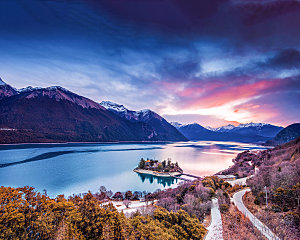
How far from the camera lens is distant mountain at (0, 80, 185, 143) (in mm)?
111425

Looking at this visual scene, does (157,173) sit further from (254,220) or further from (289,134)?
(289,134)

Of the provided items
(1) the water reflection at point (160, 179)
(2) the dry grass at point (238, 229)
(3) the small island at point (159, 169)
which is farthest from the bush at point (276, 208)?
(3) the small island at point (159, 169)

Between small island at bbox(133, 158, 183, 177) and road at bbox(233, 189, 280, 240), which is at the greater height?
road at bbox(233, 189, 280, 240)

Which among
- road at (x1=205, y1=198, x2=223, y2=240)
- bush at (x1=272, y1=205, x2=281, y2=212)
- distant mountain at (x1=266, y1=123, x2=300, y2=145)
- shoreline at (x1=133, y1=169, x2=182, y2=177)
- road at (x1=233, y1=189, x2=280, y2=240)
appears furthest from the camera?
distant mountain at (x1=266, y1=123, x2=300, y2=145)

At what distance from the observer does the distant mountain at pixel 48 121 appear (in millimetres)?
111425

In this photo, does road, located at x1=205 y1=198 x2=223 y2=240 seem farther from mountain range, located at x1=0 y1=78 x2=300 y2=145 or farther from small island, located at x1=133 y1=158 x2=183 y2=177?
mountain range, located at x1=0 y1=78 x2=300 y2=145

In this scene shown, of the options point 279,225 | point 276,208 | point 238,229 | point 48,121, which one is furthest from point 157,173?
point 48,121

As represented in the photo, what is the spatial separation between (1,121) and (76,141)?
55.5 m

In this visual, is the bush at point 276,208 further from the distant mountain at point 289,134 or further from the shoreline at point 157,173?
the distant mountain at point 289,134

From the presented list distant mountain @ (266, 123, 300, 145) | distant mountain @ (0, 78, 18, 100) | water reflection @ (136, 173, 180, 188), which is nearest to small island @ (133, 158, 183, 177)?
water reflection @ (136, 173, 180, 188)

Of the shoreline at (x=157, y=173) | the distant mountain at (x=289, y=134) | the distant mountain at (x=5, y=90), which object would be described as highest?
the distant mountain at (x=5, y=90)

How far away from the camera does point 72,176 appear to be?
36875 mm

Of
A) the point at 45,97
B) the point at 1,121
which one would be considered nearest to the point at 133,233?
the point at 1,121

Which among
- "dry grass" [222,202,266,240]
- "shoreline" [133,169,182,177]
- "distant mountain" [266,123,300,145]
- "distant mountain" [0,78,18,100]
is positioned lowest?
"shoreline" [133,169,182,177]
